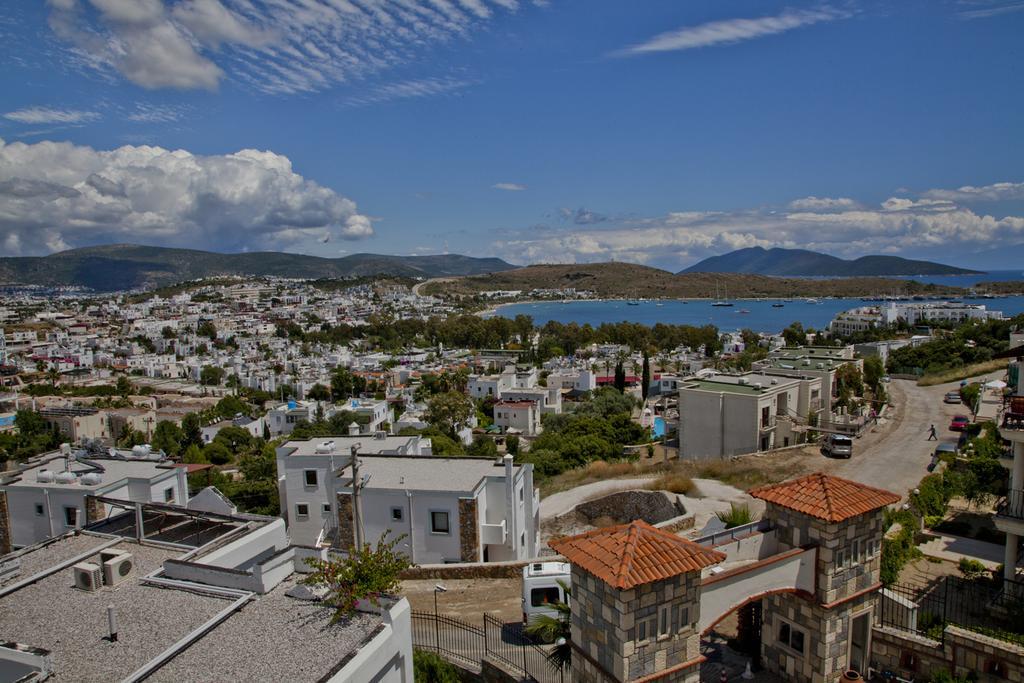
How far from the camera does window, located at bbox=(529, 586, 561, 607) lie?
9.10 m

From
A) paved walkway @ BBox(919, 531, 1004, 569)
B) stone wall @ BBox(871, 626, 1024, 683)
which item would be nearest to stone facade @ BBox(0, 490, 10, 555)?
stone wall @ BBox(871, 626, 1024, 683)

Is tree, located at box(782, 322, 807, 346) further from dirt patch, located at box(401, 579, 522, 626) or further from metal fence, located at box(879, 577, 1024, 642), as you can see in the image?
dirt patch, located at box(401, 579, 522, 626)

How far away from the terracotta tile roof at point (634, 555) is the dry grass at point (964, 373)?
1442 inches

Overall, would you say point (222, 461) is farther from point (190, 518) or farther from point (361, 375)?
point (190, 518)

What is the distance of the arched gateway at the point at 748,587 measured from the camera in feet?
17.9

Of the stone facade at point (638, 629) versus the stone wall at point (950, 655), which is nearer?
the stone facade at point (638, 629)

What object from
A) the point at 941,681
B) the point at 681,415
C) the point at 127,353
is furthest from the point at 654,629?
the point at 127,353

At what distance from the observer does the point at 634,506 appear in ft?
58.6

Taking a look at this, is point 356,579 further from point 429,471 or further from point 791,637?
point 429,471

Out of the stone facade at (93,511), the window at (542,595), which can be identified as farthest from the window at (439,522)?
the stone facade at (93,511)

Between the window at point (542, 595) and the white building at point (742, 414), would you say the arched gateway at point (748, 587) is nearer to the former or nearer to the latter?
the window at point (542, 595)

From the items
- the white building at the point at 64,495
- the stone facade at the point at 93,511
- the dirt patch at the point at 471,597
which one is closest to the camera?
the dirt patch at the point at 471,597

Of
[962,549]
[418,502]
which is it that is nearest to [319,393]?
[418,502]

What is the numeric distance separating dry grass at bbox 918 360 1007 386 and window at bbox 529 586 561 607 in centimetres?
3464
